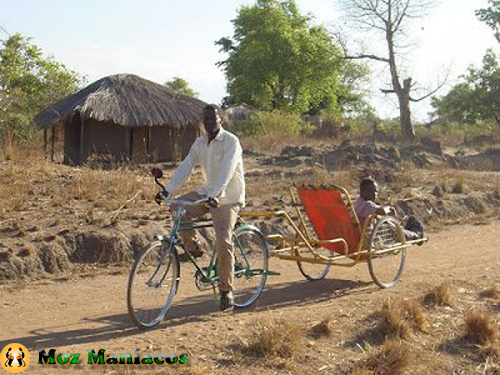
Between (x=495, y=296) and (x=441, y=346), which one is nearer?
(x=441, y=346)

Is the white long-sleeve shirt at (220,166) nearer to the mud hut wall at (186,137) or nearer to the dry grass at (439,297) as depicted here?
the dry grass at (439,297)

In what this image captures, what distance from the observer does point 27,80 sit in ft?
97.6

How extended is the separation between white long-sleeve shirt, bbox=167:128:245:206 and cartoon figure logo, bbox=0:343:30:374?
1742 millimetres

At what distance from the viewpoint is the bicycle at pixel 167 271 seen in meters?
5.57

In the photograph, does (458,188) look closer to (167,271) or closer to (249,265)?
(249,265)

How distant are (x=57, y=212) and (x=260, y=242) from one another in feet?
13.2

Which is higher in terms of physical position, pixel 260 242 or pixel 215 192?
pixel 215 192

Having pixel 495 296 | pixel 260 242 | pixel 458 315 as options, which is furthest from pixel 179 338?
pixel 495 296

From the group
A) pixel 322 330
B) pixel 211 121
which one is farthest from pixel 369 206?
pixel 211 121

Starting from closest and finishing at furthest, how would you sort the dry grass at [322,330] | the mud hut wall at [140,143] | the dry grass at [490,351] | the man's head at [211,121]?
the dry grass at [322,330] → the dry grass at [490,351] → the man's head at [211,121] → the mud hut wall at [140,143]

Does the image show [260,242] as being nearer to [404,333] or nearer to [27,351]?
[404,333]

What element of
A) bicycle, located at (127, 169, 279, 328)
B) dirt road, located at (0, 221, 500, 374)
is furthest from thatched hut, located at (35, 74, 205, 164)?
bicycle, located at (127, 169, 279, 328)

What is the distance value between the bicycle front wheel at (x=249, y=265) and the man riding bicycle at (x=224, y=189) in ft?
1.35

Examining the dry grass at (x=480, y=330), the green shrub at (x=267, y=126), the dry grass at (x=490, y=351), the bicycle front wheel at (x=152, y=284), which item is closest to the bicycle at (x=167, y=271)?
the bicycle front wheel at (x=152, y=284)
